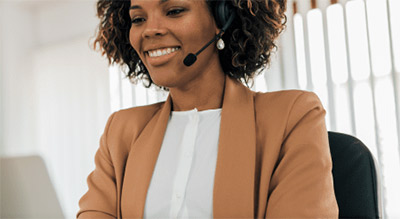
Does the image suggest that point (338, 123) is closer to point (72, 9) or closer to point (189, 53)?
point (189, 53)

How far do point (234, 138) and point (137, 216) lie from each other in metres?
0.33

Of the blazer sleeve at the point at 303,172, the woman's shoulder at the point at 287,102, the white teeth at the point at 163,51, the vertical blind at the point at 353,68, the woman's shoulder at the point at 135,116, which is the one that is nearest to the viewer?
the blazer sleeve at the point at 303,172

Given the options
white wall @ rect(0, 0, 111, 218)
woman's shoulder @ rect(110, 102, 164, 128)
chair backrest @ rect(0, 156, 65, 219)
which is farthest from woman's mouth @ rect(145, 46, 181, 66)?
chair backrest @ rect(0, 156, 65, 219)

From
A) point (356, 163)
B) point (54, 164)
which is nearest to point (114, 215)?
point (356, 163)

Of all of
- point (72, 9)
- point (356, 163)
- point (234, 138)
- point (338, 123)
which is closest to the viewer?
point (356, 163)

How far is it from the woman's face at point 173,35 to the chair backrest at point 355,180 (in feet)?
1.50

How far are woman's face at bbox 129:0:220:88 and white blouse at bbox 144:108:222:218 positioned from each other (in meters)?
0.14

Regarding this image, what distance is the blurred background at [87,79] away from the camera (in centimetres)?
251

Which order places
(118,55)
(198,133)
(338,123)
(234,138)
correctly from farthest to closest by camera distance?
(338,123)
(118,55)
(198,133)
(234,138)

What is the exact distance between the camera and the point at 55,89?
3855mm

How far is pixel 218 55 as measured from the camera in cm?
130

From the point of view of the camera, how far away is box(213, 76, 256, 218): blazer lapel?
1003 millimetres

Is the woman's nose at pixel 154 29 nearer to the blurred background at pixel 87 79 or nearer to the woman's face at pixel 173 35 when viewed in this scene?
the woman's face at pixel 173 35

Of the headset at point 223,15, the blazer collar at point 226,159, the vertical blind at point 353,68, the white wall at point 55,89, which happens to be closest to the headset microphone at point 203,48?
the headset at point 223,15
